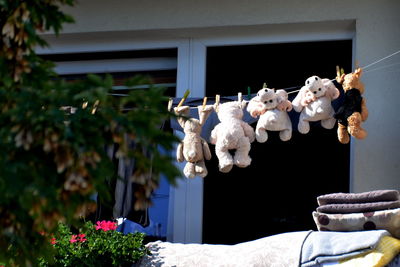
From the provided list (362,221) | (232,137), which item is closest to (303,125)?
(232,137)

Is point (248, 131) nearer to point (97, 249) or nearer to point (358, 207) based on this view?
point (358, 207)

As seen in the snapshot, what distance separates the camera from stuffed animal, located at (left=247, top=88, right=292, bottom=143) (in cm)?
392

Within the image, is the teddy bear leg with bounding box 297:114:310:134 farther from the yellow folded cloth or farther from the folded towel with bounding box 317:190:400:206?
the yellow folded cloth

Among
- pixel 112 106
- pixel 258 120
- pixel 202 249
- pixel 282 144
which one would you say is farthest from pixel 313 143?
pixel 112 106

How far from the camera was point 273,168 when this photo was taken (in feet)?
17.1

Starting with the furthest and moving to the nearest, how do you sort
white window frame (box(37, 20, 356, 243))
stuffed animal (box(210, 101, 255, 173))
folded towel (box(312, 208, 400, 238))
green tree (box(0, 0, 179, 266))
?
white window frame (box(37, 20, 356, 243)), stuffed animal (box(210, 101, 255, 173)), folded towel (box(312, 208, 400, 238)), green tree (box(0, 0, 179, 266))

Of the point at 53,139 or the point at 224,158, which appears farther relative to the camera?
the point at 224,158

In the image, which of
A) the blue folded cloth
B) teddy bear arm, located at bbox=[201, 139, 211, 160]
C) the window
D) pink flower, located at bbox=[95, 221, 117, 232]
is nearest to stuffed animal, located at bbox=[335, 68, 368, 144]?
the blue folded cloth

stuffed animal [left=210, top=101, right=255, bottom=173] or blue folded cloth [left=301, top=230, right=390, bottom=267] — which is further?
stuffed animal [left=210, top=101, right=255, bottom=173]

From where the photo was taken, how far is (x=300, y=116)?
13.1 feet

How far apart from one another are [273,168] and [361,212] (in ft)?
5.23

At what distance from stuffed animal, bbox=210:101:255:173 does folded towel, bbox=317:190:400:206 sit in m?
0.43

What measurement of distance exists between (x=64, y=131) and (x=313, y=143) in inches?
131

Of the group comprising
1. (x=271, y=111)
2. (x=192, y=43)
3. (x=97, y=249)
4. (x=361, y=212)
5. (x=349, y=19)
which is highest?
(x=349, y=19)
